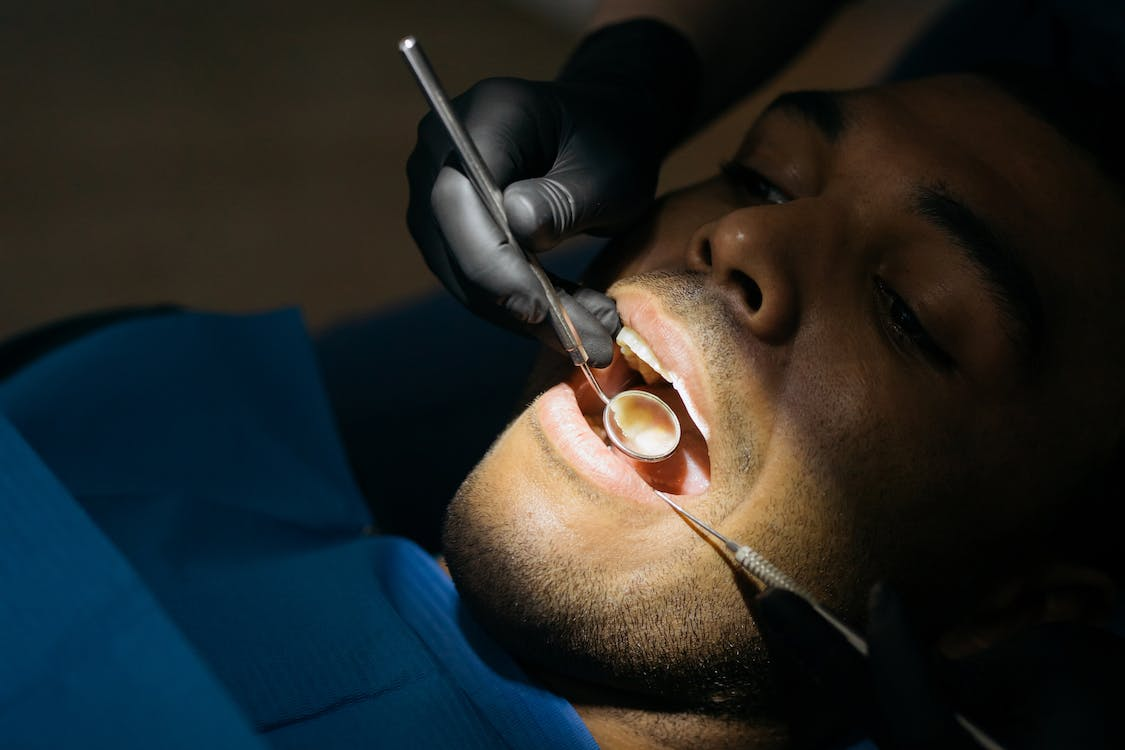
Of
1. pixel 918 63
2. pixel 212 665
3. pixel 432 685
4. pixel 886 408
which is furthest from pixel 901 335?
pixel 918 63

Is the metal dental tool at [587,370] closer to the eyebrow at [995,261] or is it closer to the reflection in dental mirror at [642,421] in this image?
the reflection in dental mirror at [642,421]

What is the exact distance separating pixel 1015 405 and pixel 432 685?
62 centimetres

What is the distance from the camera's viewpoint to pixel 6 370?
1.21m

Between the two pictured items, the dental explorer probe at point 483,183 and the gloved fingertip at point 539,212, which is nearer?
the dental explorer probe at point 483,183

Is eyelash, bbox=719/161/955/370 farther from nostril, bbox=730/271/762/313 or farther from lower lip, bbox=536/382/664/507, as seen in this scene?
lower lip, bbox=536/382/664/507

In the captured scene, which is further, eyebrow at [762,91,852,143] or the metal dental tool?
eyebrow at [762,91,852,143]

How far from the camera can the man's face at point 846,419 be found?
792mm

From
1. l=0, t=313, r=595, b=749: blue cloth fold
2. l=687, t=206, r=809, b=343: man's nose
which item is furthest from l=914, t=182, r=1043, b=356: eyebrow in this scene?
l=0, t=313, r=595, b=749: blue cloth fold

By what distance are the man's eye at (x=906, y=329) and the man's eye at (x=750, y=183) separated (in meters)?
0.18

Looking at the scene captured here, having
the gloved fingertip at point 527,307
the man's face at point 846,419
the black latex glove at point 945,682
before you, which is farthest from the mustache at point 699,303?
the black latex glove at point 945,682

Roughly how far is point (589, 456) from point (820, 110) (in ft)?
1.39

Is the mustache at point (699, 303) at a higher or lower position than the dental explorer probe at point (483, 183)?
lower

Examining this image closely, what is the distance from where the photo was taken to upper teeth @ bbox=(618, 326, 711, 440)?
817 millimetres

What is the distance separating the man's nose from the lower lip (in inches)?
6.9
